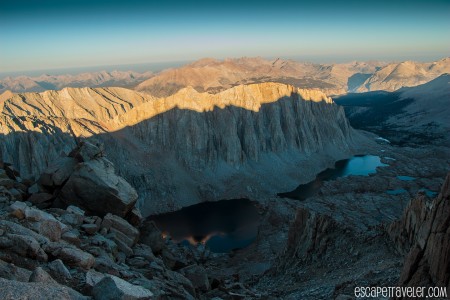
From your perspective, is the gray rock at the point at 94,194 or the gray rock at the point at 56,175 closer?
A: the gray rock at the point at 94,194

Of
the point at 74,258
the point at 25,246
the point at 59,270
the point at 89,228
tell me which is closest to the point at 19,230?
the point at 25,246

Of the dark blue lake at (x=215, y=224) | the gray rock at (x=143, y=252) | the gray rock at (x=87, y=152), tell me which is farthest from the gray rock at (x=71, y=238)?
the dark blue lake at (x=215, y=224)

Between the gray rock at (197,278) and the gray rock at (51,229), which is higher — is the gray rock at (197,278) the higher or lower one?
the lower one

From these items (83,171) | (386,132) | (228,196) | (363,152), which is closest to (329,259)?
(83,171)

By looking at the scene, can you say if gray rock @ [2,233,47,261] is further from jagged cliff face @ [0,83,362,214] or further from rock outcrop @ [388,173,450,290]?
jagged cliff face @ [0,83,362,214]

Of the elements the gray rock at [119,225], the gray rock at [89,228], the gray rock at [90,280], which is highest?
the gray rock at [90,280]

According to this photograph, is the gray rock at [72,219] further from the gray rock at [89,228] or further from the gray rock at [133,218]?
the gray rock at [133,218]

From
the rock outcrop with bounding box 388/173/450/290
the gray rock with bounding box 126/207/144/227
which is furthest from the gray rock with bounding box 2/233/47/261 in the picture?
the rock outcrop with bounding box 388/173/450/290
